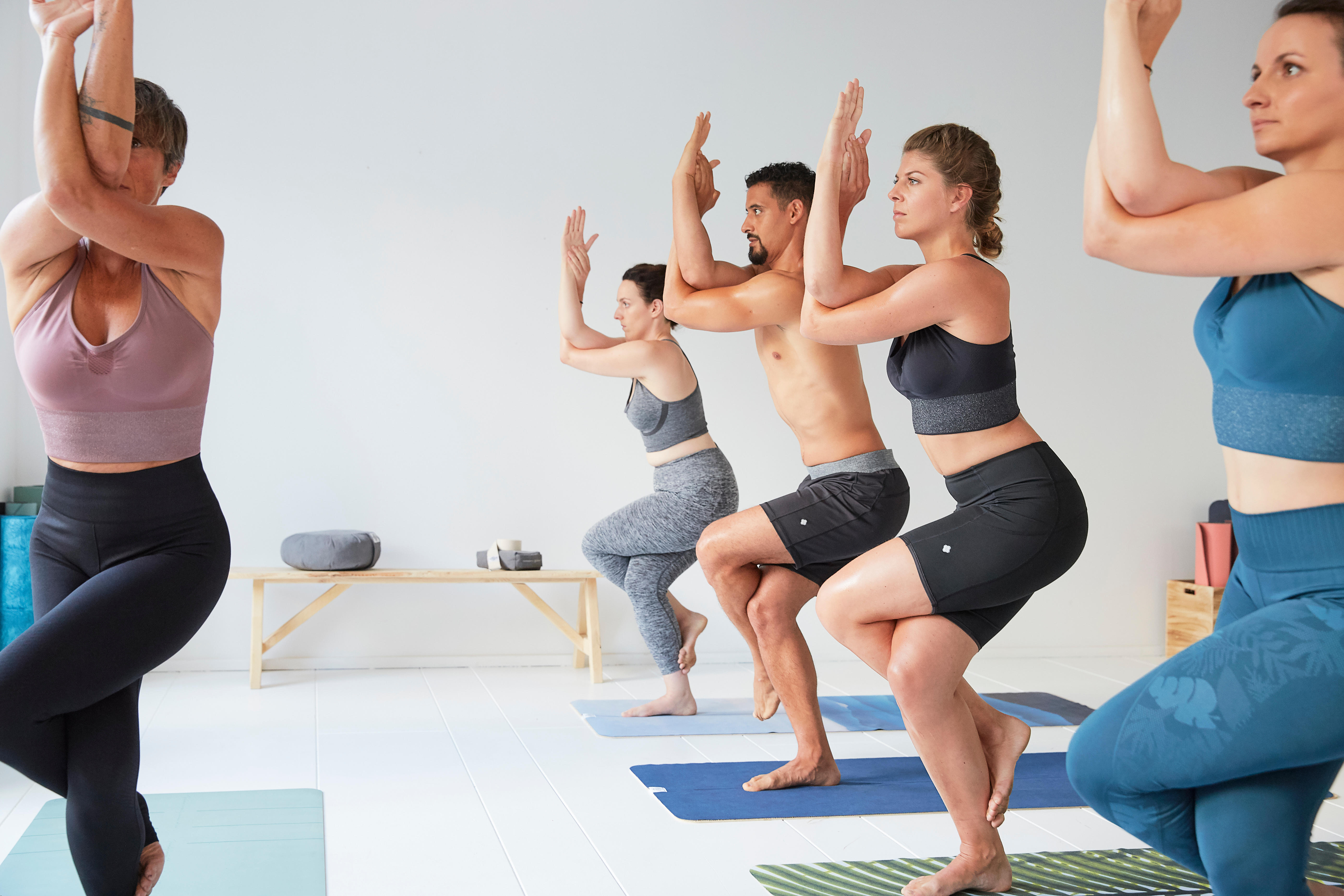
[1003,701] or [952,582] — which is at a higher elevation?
[952,582]

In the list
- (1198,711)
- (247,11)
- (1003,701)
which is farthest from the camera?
A: (247,11)

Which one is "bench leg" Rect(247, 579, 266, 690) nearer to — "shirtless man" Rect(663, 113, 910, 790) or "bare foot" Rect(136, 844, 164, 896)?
"shirtless man" Rect(663, 113, 910, 790)

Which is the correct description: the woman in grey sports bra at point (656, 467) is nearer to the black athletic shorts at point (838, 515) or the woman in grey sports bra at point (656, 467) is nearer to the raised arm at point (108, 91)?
the black athletic shorts at point (838, 515)

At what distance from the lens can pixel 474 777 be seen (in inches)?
128

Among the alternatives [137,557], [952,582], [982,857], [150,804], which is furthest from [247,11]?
[982,857]

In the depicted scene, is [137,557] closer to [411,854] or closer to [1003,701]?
[411,854]

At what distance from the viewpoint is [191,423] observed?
6.07 feet

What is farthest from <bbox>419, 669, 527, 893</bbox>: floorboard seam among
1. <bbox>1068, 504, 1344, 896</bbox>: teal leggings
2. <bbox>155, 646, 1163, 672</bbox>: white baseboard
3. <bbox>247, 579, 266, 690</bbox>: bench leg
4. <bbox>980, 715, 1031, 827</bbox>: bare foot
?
<bbox>1068, 504, 1344, 896</bbox>: teal leggings

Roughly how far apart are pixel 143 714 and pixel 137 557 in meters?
2.65

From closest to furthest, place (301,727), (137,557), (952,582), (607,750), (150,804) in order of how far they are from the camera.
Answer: (137,557), (952,582), (150,804), (607,750), (301,727)

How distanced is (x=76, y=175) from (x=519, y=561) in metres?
3.39

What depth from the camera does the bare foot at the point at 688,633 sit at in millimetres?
4113

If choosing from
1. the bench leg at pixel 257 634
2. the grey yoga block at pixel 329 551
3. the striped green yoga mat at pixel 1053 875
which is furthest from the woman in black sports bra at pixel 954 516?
the bench leg at pixel 257 634

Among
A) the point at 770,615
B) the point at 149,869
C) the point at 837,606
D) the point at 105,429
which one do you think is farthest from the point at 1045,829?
the point at 105,429
